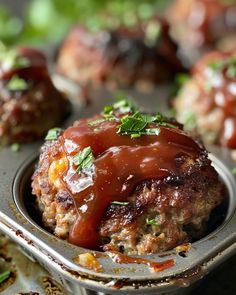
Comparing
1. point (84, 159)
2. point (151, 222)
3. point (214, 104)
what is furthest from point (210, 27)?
point (151, 222)

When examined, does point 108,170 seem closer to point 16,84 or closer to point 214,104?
point 16,84

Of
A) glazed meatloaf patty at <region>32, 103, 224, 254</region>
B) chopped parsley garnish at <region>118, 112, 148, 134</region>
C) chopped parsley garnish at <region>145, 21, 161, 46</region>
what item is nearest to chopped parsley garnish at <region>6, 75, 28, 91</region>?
glazed meatloaf patty at <region>32, 103, 224, 254</region>

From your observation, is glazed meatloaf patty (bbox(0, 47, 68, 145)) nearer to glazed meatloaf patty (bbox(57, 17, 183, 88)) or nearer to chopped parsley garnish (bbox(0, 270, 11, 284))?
glazed meatloaf patty (bbox(57, 17, 183, 88))

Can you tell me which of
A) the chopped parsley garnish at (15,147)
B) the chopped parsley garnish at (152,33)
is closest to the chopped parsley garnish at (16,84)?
the chopped parsley garnish at (15,147)

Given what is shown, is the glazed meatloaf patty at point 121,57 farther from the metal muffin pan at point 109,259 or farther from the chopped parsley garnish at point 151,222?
the chopped parsley garnish at point 151,222

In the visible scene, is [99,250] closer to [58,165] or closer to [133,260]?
[133,260]

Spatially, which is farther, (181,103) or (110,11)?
(110,11)

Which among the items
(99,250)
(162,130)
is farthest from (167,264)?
(162,130)
